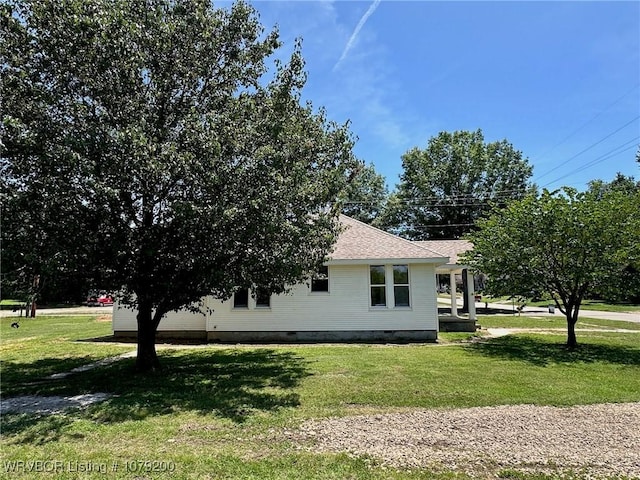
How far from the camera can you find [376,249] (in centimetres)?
1603

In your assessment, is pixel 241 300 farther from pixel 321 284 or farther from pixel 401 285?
pixel 401 285

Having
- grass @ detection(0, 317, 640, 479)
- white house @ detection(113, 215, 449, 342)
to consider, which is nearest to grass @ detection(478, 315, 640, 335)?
grass @ detection(0, 317, 640, 479)

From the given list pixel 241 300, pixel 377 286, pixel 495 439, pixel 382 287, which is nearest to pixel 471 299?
pixel 382 287

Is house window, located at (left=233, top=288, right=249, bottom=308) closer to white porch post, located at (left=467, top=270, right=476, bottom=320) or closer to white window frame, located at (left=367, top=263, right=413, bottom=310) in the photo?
white window frame, located at (left=367, top=263, right=413, bottom=310)

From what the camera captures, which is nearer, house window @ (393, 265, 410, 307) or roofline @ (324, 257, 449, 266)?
roofline @ (324, 257, 449, 266)

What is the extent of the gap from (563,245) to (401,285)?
5342 mm

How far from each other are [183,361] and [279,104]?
717cm

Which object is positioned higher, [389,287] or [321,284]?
[321,284]

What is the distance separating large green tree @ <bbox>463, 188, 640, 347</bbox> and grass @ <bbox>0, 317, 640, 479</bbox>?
6.51 feet

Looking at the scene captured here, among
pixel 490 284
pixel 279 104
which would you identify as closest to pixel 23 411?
pixel 279 104

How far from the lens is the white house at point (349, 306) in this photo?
15.4 meters

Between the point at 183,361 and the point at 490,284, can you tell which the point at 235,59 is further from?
the point at 490,284

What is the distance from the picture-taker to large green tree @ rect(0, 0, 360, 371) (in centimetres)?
734

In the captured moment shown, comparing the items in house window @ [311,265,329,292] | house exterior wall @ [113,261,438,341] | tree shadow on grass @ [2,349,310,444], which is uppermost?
house window @ [311,265,329,292]
